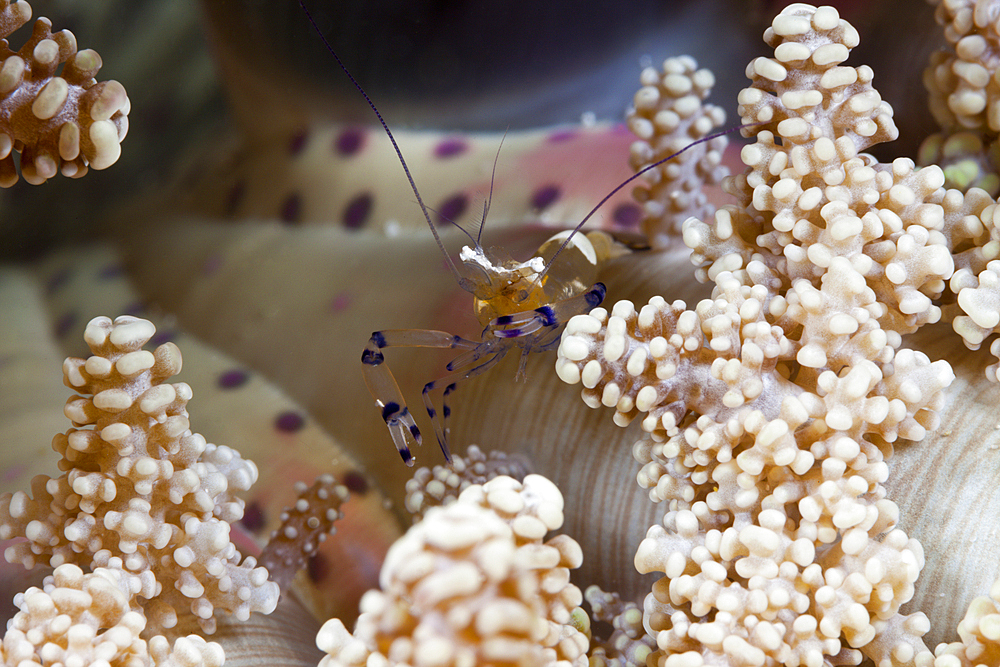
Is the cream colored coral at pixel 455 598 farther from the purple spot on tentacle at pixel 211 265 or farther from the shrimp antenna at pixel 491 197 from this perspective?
the purple spot on tentacle at pixel 211 265

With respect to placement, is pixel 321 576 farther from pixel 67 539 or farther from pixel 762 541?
pixel 762 541

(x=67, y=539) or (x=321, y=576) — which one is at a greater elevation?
(x=67, y=539)

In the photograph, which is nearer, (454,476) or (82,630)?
(82,630)

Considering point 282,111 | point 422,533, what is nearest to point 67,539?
point 422,533

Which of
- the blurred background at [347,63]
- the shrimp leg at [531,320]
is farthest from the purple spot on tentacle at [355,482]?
the blurred background at [347,63]

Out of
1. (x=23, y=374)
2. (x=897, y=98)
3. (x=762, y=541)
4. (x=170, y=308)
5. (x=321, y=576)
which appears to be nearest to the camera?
(x=762, y=541)

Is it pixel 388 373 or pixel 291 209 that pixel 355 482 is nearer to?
pixel 388 373

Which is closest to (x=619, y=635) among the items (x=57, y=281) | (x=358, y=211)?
(x=358, y=211)
